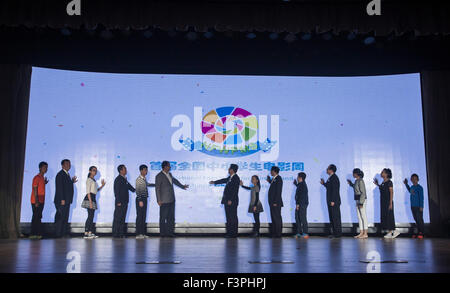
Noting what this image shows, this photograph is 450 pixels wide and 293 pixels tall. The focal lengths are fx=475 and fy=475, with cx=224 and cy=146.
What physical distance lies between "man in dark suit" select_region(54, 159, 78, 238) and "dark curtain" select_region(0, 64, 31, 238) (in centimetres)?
79

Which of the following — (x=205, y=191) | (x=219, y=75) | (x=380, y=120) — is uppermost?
(x=219, y=75)

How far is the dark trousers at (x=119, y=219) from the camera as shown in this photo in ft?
27.8

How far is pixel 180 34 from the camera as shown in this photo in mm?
7859

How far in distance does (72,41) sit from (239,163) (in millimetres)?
3679

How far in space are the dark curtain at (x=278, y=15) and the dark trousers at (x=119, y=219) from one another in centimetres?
333

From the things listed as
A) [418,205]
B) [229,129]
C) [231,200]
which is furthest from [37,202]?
[418,205]

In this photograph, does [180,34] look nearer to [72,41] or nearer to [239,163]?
[72,41]

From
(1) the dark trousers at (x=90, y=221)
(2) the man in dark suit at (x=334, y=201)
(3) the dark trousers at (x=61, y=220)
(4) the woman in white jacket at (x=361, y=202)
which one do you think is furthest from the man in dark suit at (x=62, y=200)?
(4) the woman in white jacket at (x=361, y=202)

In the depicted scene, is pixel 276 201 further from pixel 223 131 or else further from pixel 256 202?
pixel 223 131

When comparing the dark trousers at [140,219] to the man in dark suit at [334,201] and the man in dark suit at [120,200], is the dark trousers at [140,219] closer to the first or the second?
the man in dark suit at [120,200]

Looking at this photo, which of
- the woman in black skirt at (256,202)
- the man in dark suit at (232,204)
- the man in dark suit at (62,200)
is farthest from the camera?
the woman in black skirt at (256,202)

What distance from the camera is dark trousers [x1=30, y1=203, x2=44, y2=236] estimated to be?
26.6ft

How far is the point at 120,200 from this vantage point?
8.46 meters
